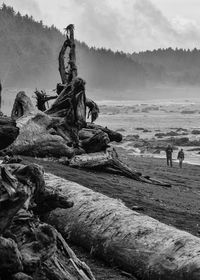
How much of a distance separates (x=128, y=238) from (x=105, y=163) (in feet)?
18.8

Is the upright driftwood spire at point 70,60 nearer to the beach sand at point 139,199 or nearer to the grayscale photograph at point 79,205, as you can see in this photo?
the grayscale photograph at point 79,205

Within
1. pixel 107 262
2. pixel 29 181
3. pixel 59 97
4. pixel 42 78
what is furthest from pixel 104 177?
pixel 42 78

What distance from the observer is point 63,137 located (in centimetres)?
1238

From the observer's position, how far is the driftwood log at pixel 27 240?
4.27 m

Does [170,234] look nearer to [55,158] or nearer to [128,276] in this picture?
[128,276]

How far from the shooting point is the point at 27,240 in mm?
4758

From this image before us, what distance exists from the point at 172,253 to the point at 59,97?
7795mm

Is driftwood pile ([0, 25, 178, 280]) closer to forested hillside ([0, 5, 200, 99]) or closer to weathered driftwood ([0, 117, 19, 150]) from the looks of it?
weathered driftwood ([0, 117, 19, 150])

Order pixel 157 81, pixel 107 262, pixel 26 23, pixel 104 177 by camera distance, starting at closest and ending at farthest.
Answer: pixel 107 262
pixel 104 177
pixel 26 23
pixel 157 81

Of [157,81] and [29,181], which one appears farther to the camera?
[157,81]

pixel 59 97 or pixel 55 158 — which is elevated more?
pixel 59 97

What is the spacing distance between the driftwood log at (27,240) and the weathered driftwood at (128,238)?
0.93 m

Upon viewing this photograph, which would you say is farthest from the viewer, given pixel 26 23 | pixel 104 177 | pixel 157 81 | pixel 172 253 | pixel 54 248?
pixel 157 81

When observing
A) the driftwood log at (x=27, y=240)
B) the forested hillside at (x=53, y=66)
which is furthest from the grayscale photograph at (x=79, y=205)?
the forested hillside at (x=53, y=66)
